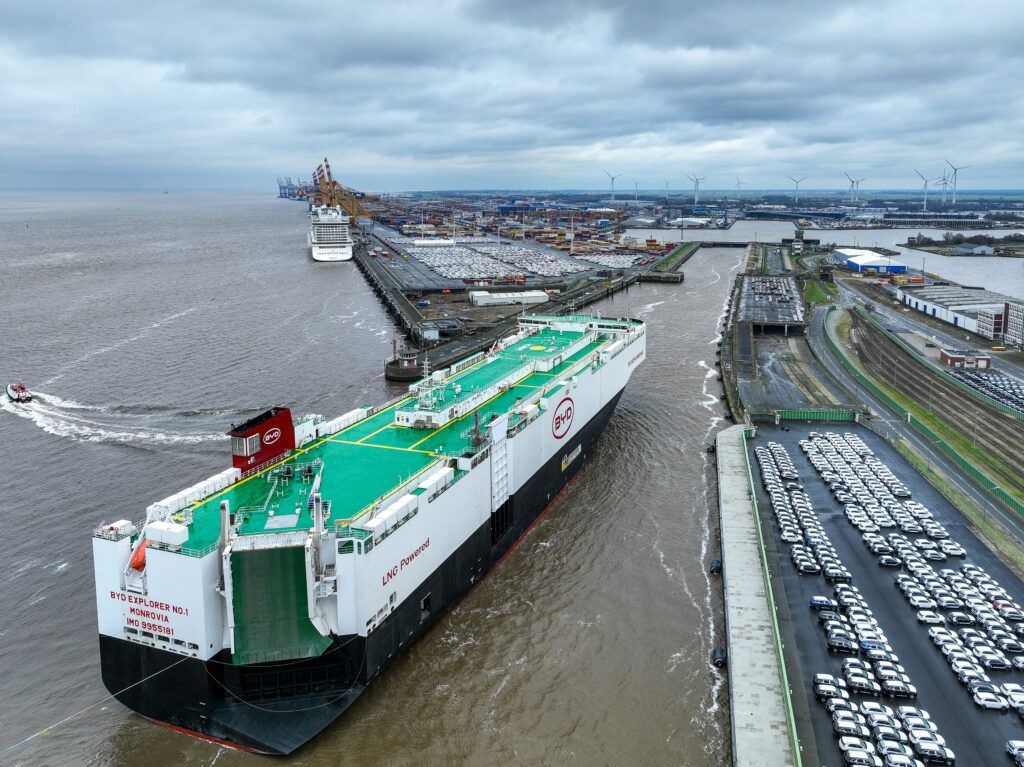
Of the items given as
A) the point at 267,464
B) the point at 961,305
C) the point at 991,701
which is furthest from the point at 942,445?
the point at 961,305

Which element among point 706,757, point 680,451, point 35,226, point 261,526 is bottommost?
point 706,757

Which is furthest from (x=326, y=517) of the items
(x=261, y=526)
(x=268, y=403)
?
(x=268, y=403)

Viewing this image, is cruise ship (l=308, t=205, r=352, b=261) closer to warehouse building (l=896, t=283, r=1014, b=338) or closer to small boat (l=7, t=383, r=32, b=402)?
small boat (l=7, t=383, r=32, b=402)

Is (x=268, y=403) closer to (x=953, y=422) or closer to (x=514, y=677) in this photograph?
(x=514, y=677)

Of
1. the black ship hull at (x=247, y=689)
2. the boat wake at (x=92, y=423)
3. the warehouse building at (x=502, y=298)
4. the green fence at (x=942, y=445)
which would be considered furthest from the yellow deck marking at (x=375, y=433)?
the warehouse building at (x=502, y=298)

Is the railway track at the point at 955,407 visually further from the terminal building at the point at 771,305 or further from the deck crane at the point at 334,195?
the deck crane at the point at 334,195
